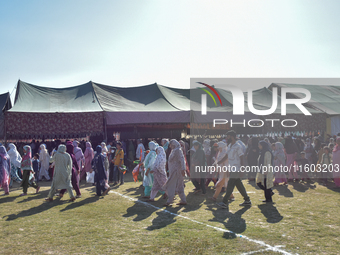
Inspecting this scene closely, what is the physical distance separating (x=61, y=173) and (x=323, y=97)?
18.9 metres

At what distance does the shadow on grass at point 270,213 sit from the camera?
240 inches

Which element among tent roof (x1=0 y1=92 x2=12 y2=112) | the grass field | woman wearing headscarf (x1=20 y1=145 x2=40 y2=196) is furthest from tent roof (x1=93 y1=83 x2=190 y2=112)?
the grass field

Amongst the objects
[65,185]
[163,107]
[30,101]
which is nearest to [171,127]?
[163,107]

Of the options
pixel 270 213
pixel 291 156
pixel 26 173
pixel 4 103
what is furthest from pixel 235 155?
pixel 4 103

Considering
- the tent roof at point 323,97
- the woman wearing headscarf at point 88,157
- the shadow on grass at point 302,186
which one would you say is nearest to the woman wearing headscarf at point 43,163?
the woman wearing headscarf at point 88,157

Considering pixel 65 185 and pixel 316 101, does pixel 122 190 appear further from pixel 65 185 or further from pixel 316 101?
pixel 316 101

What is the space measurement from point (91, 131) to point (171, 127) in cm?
556

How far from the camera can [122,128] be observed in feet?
60.5

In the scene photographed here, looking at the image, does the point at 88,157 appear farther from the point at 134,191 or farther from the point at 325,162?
the point at 325,162

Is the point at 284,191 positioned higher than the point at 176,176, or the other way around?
the point at 176,176

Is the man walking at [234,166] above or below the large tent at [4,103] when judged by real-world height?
below

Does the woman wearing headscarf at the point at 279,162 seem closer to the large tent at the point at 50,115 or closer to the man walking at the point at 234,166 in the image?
the man walking at the point at 234,166

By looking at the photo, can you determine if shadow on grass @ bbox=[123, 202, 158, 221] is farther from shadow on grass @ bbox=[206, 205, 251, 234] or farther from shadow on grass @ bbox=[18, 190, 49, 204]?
shadow on grass @ bbox=[18, 190, 49, 204]

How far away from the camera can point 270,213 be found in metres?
6.62
